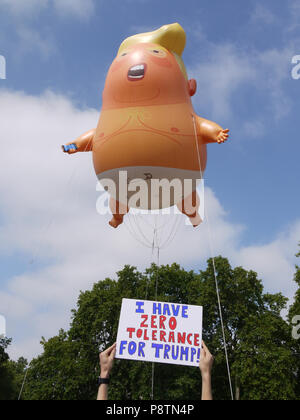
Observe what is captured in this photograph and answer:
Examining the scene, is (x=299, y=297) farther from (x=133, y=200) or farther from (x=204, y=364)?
(x=204, y=364)

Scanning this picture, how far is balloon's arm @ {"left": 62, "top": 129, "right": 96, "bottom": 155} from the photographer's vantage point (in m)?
10.8

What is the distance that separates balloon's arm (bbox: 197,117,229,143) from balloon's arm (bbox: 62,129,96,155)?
10.4 feet

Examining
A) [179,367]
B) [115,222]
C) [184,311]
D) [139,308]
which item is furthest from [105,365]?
[179,367]

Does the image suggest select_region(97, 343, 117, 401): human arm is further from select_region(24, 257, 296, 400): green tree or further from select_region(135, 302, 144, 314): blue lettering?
select_region(24, 257, 296, 400): green tree

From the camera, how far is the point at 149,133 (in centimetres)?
894

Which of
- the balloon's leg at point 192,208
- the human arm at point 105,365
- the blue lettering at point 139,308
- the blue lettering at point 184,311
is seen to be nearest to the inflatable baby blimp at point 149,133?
the balloon's leg at point 192,208

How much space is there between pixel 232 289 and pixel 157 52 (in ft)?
68.7

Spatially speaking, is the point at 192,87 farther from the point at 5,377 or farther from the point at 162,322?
the point at 5,377

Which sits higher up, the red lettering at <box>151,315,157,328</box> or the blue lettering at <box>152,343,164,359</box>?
the red lettering at <box>151,315,157,328</box>

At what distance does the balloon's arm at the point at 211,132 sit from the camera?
370 inches

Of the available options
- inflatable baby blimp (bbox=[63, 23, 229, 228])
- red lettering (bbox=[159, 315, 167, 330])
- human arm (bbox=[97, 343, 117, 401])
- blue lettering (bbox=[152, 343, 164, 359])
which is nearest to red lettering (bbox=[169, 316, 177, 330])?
red lettering (bbox=[159, 315, 167, 330])

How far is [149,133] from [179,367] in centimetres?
2093

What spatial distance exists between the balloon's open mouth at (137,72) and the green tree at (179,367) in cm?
1959
